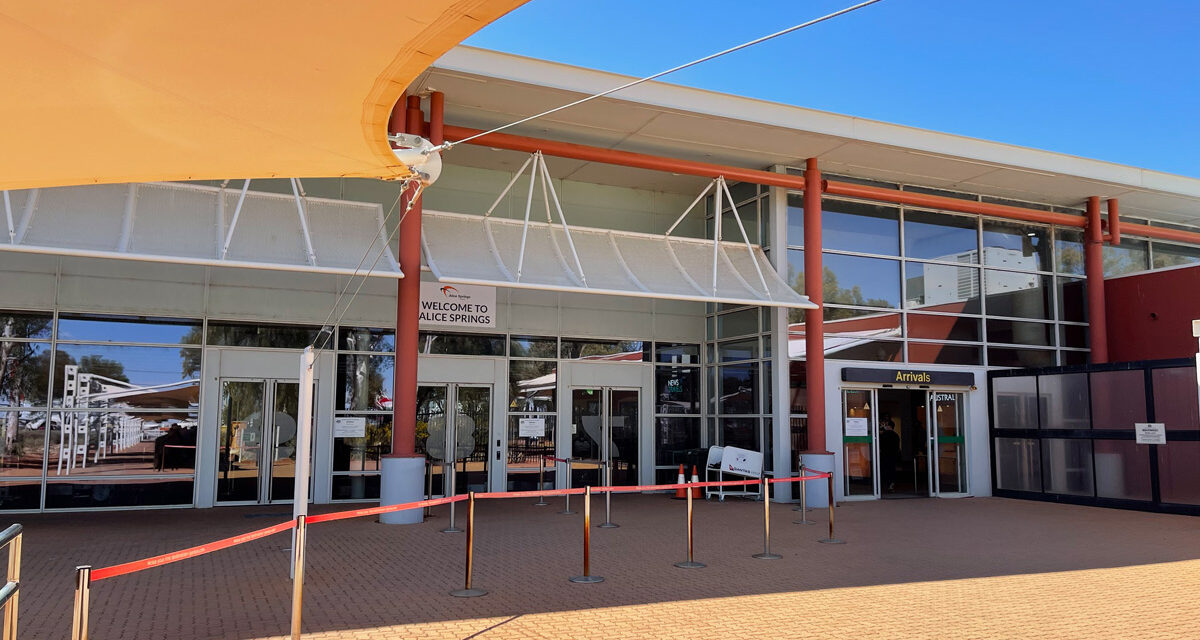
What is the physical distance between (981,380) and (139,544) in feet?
53.1

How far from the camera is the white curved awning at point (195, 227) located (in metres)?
11.6

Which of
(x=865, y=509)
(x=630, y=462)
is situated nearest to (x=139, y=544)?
(x=630, y=462)

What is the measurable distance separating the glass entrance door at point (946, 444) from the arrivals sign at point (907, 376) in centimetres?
40

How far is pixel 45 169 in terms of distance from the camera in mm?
4652

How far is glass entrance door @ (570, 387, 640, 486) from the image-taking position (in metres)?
18.0

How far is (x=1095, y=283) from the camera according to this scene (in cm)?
1942

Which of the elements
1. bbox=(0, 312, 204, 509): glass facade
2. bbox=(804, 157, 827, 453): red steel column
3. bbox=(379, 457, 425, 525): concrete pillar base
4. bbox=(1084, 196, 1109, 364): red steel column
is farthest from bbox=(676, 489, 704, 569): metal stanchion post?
bbox=(1084, 196, 1109, 364): red steel column

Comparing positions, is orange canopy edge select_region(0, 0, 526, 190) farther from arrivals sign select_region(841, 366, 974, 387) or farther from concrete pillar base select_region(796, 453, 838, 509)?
arrivals sign select_region(841, 366, 974, 387)

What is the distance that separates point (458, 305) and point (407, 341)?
11.2 ft

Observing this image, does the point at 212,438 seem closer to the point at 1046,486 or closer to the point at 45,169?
the point at 45,169

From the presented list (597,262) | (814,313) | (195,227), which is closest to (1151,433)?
(814,313)

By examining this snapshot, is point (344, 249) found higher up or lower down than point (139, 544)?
higher up

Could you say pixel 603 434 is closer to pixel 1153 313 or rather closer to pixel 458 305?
pixel 458 305

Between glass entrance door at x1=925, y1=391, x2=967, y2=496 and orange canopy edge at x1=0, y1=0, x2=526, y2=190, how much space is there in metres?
16.1
